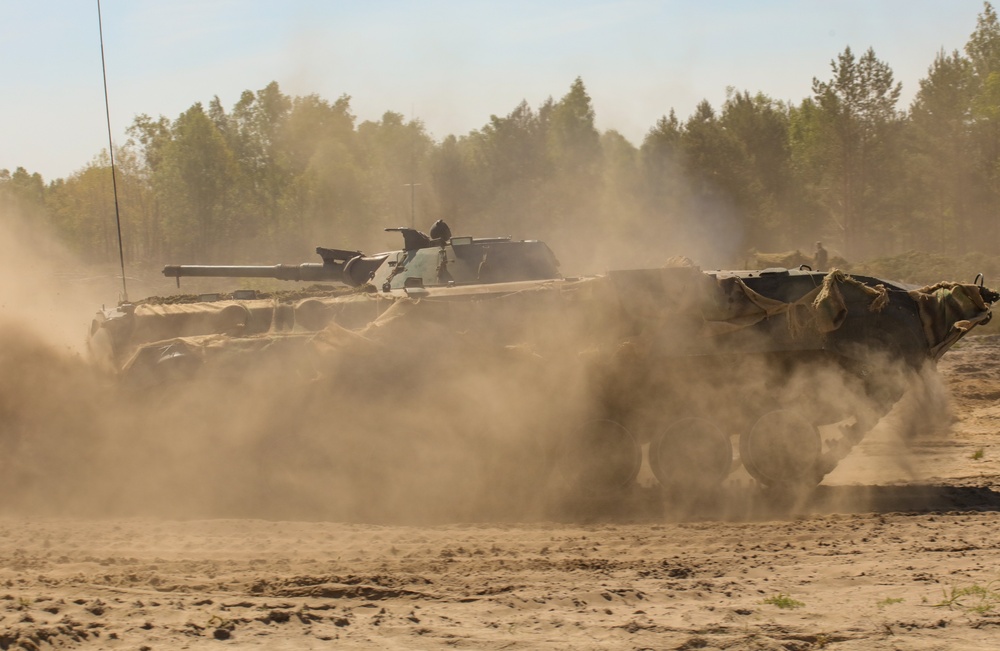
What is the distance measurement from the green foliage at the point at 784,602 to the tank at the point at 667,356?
3.48m

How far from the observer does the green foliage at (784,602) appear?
6191mm

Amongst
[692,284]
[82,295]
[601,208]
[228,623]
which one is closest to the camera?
[228,623]

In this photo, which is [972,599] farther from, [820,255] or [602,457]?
[820,255]

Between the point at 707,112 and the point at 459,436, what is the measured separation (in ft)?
133

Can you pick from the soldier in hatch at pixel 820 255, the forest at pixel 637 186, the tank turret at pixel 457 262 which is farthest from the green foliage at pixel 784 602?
the forest at pixel 637 186

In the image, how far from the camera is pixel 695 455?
977cm

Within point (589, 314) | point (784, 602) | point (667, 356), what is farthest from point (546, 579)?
point (589, 314)

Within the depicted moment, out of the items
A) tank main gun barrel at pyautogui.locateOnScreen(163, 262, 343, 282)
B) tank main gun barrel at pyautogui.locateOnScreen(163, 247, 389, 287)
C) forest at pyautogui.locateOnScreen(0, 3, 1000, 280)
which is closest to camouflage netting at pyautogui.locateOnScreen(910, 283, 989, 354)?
tank main gun barrel at pyautogui.locateOnScreen(163, 247, 389, 287)

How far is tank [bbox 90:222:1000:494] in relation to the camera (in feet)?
32.0

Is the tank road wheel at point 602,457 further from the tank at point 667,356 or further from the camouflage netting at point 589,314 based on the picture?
the camouflage netting at point 589,314

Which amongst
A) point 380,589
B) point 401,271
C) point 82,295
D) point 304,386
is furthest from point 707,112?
point 380,589

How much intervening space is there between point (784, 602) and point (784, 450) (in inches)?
141

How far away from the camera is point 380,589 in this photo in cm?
674

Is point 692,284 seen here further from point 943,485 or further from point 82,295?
point 82,295
